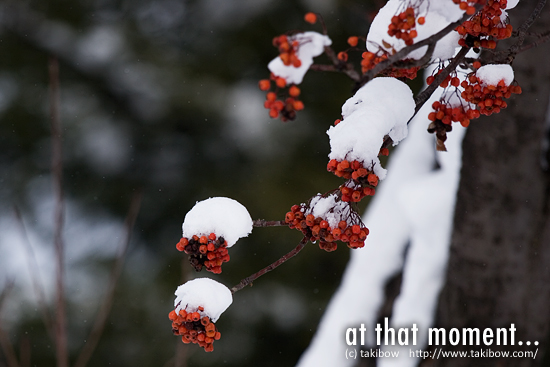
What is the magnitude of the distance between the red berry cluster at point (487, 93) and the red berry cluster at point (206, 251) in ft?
1.44

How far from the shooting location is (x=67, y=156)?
8.09 feet

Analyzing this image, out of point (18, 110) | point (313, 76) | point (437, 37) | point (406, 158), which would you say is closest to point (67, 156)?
point (18, 110)

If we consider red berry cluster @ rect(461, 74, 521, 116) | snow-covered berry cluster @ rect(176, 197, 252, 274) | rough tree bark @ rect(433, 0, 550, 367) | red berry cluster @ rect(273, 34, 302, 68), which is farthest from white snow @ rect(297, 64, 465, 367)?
red berry cluster @ rect(273, 34, 302, 68)

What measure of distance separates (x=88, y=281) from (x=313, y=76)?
1845mm

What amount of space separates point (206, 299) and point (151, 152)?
2092 mm

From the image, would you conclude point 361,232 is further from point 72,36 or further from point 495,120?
point 72,36

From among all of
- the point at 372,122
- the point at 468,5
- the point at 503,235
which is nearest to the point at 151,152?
the point at 503,235

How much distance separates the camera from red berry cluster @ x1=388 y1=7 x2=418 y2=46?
1.58 ft

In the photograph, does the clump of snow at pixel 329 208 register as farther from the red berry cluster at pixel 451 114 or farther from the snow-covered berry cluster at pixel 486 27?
the snow-covered berry cluster at pixel 486 27

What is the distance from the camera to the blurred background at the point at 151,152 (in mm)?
2373

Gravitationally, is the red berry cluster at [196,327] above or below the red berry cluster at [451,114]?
below

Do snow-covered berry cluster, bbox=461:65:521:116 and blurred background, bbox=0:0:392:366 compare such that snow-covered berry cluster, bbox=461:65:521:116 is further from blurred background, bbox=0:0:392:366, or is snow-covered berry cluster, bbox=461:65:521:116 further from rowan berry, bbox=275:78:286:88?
blurred background, bbox=0:0:392:366

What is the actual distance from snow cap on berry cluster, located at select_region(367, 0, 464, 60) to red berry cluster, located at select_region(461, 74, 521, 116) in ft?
0.19

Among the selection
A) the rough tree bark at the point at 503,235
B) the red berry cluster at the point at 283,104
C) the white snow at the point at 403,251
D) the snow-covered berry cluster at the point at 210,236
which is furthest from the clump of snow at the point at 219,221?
the white snow at the point at 403,251
